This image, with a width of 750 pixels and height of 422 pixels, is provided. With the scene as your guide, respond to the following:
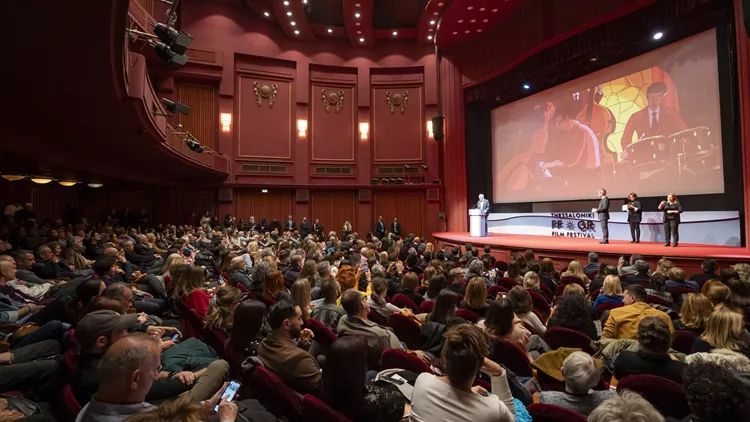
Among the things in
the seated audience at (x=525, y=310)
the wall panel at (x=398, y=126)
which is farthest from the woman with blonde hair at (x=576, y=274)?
the wall panel at (x=398, y=126)

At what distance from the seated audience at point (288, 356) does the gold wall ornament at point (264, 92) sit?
→ 15.1 meters

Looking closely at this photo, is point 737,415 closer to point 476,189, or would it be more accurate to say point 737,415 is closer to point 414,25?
point 476,189

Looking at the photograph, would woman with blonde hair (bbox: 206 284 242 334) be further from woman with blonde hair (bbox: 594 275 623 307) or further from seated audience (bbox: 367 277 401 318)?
woman with blonde hair (bbox: 594 275 623 307)

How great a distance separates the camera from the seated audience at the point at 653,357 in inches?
85.9

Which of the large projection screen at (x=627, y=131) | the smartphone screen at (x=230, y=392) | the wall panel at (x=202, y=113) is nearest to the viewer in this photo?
the smartphone screen at (x=230, y=392)

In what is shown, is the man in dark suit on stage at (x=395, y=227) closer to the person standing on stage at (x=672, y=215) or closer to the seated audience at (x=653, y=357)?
the person standing on stage at (x=672, y=215)

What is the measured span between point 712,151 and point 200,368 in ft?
33.6

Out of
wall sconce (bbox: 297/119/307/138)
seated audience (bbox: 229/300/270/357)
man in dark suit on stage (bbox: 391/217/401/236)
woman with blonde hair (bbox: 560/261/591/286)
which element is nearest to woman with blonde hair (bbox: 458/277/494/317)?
seated audience (bbox: 229/300/270/357)

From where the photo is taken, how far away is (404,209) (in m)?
16.8

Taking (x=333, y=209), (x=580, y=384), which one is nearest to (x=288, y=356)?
(x=580, y=384)

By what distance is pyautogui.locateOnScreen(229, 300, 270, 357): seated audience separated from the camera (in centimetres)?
234

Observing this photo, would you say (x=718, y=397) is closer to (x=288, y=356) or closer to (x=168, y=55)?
(x=288, y=356)

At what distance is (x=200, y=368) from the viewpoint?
7.50 ft

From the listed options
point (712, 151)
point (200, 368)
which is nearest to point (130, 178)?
point (200, 368)
